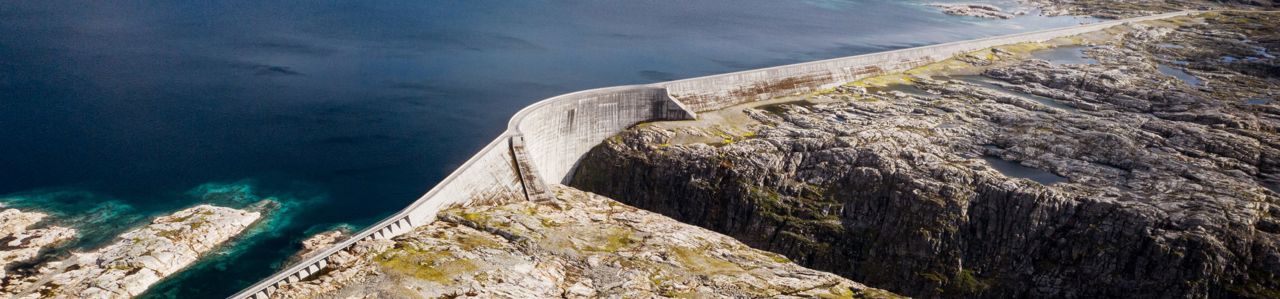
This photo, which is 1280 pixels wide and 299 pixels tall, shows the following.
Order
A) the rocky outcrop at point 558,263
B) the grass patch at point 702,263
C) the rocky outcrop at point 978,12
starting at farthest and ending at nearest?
the rocky outcrop at point 978,12 < the grass patch at point 702,263 < the rocky outcrop at point 558,263

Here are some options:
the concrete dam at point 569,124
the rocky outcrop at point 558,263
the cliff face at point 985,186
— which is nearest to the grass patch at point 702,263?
the rocky outcrop at point 558,263

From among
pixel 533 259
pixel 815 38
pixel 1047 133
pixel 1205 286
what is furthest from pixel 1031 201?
pixel 815 38

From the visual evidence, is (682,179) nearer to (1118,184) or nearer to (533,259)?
(533,259)

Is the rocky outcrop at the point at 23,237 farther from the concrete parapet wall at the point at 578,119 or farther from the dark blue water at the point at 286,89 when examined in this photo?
the concrete parapet wall at the point at 578,119

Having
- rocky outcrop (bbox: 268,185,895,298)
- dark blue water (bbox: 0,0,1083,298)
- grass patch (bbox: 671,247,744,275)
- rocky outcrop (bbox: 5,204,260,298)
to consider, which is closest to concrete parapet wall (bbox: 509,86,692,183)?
dark blue water (bbox: 0,0,1083,298)

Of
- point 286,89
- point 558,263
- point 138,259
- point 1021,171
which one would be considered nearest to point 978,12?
point 1021,171

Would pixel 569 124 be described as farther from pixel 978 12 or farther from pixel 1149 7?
pixel 1149 7
